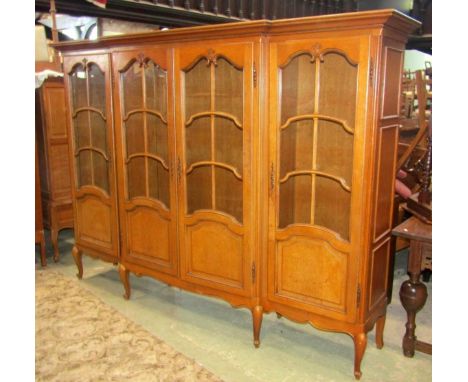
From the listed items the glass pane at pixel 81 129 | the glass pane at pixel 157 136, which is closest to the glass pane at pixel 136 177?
Result: the glass pane at pixel 157 136

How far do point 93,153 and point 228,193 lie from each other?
114cm

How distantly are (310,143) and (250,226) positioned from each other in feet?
1.69

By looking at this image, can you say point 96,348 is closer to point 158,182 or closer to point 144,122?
point 158,182

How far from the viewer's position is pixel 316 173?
1.99 metres

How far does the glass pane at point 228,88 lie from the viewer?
6.93 ft

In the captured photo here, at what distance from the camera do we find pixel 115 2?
4.25 meters

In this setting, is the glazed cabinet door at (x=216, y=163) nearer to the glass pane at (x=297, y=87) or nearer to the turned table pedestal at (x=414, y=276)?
the glass pane at (x=297, y=87)

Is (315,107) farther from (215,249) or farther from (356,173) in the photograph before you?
(215,249)

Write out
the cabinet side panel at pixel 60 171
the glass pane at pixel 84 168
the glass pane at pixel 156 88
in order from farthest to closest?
the cabinet side panel at pixel 60 171
the glass pane at pixel 84 168
the glass pane at pixel 156 88

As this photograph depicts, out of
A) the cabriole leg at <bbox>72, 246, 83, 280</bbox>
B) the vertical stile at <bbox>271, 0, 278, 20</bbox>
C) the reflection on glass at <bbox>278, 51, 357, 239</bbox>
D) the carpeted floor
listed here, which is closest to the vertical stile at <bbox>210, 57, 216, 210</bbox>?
the reflection on glass at <bbox>278, 51, 357, 239</bbox>

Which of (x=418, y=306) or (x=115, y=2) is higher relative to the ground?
(x=115, y=2)

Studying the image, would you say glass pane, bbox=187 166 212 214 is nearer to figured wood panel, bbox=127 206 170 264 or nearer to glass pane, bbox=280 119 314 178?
figured wood panel, bbox=127 206 170 264

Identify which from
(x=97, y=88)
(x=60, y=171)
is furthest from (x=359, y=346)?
(x=60, y=171)
